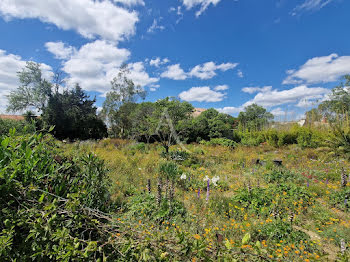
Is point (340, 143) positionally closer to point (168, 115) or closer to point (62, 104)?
point (168, 115)

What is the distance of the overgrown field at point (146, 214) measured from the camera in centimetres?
87

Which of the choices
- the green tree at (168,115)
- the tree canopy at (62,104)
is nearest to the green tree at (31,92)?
the tree canopy at (62,104)

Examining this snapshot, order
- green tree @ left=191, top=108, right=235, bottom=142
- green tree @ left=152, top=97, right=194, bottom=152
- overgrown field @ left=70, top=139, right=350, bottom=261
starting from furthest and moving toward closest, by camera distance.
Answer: green tree @ left=191, top=108, right=235, bottom=142 < green tree @ left=152, top=97, right=194, bottom=152 < overgrown field @ left=70, top=139, right=350, bottom=261

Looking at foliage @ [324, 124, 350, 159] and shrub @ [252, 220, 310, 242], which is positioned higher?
foliage @ [324, 124, 350, 159]

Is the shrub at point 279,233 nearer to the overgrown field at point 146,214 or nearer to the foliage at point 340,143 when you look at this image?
the overgrown field at point 146,214

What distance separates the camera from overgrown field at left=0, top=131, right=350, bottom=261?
34.3 inches

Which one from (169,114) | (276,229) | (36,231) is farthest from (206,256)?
(169,114)

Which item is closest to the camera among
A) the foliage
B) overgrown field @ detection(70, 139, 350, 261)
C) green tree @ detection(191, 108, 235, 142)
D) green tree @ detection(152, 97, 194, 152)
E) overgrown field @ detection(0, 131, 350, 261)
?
overgrown field @ detection(0, 131, 350, 261)

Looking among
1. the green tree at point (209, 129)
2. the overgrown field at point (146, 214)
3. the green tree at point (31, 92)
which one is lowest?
the overgrown field at point (146, 214)

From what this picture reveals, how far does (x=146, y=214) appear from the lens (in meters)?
2.73

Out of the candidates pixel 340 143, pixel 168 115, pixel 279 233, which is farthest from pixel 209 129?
pixel 279 233

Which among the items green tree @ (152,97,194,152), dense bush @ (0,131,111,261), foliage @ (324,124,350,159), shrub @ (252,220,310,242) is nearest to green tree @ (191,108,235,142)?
green tree @ (152,97,194,152)

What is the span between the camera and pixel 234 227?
2531 mm

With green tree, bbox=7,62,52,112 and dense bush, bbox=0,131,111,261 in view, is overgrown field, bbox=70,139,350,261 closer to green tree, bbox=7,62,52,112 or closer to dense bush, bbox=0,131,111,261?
dense bush, bbox=0,131,111,261
